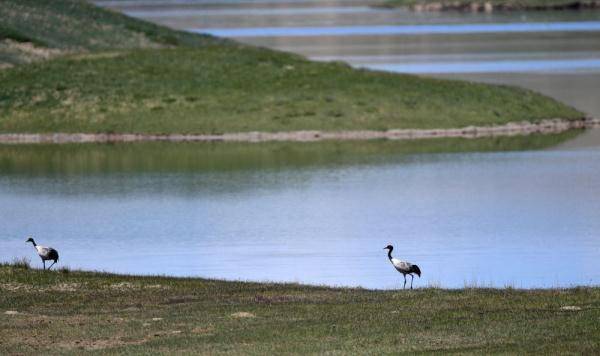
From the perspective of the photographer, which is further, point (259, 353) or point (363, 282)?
point (363, 282)

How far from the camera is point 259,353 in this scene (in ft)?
68.5

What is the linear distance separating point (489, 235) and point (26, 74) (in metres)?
45.7

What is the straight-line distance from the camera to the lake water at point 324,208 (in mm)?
36812

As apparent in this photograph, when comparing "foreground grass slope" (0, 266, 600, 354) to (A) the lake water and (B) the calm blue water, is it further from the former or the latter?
(B) the calm blue water

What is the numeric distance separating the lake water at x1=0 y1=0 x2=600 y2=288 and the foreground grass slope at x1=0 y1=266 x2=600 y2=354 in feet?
20.8

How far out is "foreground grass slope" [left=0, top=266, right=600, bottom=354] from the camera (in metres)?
21.4

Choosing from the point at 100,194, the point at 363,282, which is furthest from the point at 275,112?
the point at 363,282

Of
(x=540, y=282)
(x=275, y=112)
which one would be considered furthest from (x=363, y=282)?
(x=275, y=112)

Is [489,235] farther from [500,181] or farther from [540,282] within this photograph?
[500,181]

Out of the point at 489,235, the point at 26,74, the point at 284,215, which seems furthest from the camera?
the point at 26,74

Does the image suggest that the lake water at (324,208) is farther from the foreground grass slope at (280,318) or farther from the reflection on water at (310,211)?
the foreground grass slope at (280,318)

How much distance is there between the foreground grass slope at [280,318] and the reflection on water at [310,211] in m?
6.39

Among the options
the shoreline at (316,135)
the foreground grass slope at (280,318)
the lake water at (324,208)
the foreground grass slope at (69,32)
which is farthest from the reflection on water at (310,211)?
the foreground grass slope at (69,32)

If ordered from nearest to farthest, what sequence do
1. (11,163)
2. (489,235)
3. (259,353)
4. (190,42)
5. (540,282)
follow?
(259,353) → (540,282) → (489,235) → (11,163) → (190,42)
